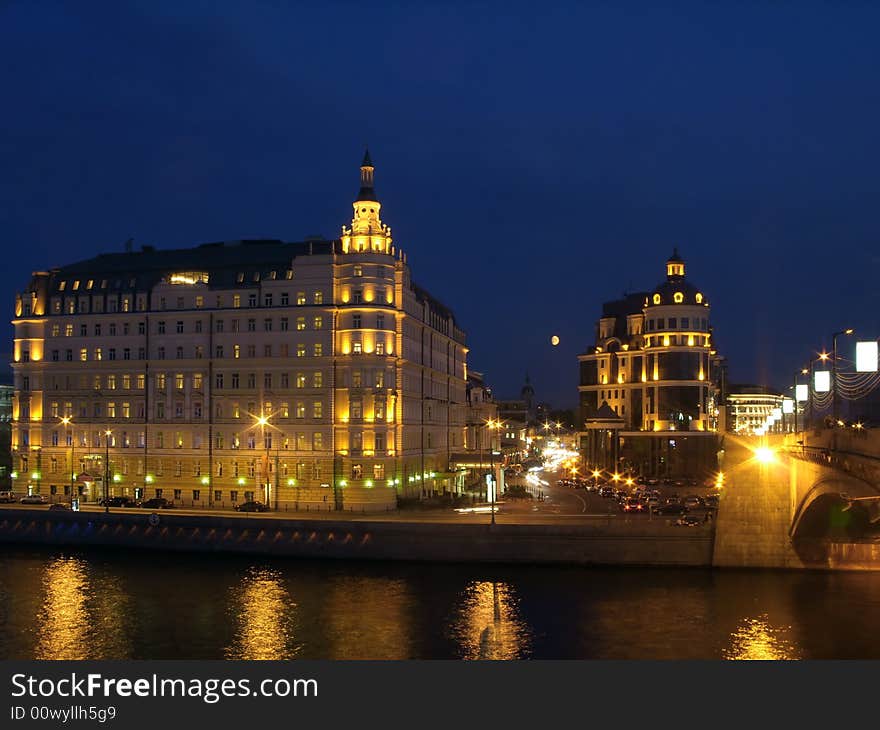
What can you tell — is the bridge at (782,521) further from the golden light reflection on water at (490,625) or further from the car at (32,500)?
the car at (32,500)

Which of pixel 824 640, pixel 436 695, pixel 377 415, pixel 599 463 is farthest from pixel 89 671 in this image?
pixel 599 463

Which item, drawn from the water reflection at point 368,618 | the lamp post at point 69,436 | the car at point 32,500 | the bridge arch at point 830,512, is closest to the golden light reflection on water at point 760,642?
the bridge arch at point 830,512

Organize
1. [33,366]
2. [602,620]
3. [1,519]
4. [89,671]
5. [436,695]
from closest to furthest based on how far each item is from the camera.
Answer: [436,695]
[89,671]
[602,620]
[1,519]
[33,366]

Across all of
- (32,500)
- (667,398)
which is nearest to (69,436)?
(32,500)

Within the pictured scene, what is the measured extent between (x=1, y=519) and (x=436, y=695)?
2383 inches

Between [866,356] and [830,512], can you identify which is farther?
[830,512]

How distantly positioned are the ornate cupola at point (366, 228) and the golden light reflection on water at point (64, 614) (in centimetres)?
3698

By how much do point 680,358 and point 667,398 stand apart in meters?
6.00

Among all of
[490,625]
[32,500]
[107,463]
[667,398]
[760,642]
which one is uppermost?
[667,398]

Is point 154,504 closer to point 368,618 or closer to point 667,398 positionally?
point 368,618

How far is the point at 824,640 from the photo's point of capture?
4903 centimetres

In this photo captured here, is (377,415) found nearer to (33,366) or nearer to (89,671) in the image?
(33,366)

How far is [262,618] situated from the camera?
54125mm

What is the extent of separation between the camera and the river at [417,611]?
4759cm
